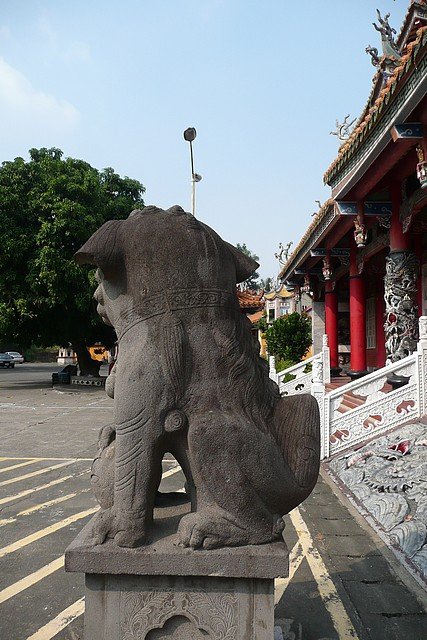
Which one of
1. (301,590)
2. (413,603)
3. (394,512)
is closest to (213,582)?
(301,590)

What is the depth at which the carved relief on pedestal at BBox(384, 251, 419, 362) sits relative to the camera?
26.4 ft

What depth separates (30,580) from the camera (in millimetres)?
3326

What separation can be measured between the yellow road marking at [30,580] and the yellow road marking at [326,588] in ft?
6.02

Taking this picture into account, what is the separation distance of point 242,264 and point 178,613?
5.13 feet

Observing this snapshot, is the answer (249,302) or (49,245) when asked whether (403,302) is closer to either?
(249,302)

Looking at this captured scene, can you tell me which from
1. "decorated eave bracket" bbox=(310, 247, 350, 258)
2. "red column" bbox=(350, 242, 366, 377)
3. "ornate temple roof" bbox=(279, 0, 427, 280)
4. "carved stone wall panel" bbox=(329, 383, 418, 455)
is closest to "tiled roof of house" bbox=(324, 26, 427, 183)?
"ornate temple roof" bbox=(279, 0, 427, 280)

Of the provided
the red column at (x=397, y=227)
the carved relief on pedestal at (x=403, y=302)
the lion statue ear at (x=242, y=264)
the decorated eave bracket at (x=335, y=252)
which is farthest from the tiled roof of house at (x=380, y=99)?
the lion statue ear at (x=242, y=264)

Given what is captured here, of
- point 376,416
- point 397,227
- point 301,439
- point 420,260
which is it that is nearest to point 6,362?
point 420,260

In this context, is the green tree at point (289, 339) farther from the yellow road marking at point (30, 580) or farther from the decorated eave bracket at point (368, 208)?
the yellow road marking at point (30, 580)

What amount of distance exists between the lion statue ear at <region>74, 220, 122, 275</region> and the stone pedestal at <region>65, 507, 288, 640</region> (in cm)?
118

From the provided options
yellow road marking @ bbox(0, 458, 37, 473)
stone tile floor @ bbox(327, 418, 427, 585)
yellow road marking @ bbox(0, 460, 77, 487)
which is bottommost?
yellow road marking @ bbox(0, 458, 37, 473)

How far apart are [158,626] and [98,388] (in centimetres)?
1769

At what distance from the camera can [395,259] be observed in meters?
8.17

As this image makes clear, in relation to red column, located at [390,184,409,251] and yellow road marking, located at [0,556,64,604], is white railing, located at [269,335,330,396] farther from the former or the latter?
yellow road marking, located at [0,556,64,604]
